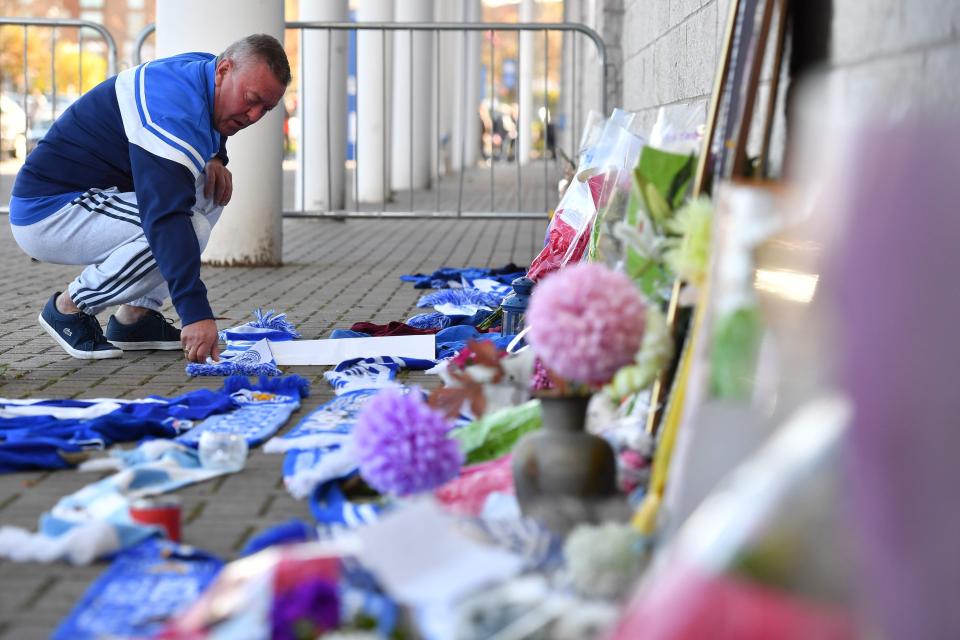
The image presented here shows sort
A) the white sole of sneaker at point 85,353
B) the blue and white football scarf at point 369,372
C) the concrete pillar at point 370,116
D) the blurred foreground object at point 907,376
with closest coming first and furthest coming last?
the blurred foreground object at point 907,376 → the blue and white football scarf at point 369,372 → the white sole of sneaker at point 85,353 → the concrete pillar at point 370,116

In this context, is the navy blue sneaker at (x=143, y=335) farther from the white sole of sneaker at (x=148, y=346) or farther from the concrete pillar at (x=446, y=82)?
the concrete pillar at (x=446, y=82)

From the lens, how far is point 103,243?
5211 millimetres

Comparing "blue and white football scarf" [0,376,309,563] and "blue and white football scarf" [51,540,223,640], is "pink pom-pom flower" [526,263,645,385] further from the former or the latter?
"blue and white football scarf" [0,376,309,563]

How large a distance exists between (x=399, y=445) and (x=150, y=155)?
93.7 inches

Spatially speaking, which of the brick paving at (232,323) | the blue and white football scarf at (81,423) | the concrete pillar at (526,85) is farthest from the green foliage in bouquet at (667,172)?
the concrete pillar at (526,85)

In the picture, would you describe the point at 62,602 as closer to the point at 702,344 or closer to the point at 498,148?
the point at 702,344

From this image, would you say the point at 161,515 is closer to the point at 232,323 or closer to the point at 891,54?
the point at 891,54

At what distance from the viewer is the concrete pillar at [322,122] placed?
1197 centimetres

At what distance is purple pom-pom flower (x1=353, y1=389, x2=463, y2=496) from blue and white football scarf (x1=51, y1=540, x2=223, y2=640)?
1.20 ft

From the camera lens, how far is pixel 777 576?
1.70m

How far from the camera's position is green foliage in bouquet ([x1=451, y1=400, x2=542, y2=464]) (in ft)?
10.8

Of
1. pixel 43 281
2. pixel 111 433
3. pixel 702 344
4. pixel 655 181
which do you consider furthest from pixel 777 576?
pixel 43 281

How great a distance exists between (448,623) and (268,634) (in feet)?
0.91

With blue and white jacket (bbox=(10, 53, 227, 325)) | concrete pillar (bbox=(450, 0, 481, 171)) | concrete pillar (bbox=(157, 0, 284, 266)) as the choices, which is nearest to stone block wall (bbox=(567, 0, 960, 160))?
blue and white jacket (bbox=(10, 53, 227, 325))
